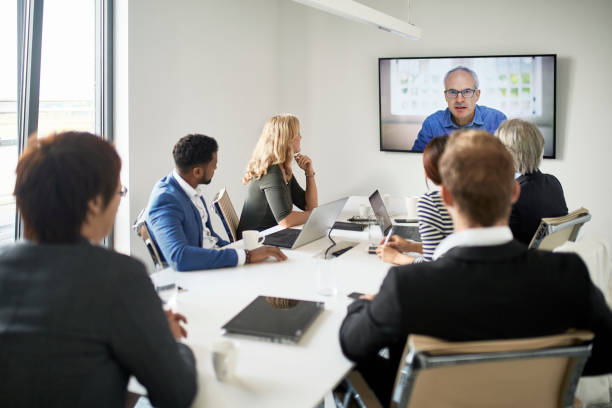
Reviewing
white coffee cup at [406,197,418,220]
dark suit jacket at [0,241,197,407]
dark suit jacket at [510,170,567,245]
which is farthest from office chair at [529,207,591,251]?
dark suit jacket at [0,241,197,407]

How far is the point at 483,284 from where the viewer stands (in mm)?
1209

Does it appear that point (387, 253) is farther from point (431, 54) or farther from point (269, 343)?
point (431, 54)

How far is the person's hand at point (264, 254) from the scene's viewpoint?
231 centimetres

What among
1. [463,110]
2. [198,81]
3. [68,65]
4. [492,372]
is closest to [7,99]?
[68,65]

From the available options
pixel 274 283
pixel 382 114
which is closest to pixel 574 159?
pixel 382 114

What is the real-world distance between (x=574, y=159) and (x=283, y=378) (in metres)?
3.76

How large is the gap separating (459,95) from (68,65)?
10.2 ft

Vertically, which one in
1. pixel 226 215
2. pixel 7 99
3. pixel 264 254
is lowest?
pixel 264 254

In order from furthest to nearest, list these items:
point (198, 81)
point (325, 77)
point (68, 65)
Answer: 1. point (325, 77)
2. point (198, 81)
3. point (68, 65)

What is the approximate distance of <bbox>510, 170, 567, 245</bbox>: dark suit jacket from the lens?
247cm

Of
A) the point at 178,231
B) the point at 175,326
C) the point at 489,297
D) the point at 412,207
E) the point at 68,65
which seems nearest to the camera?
the point at 489,297

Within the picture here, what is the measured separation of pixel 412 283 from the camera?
120cm

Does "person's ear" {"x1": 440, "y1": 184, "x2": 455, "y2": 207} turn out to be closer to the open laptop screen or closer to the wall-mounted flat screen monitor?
the open laptop screen

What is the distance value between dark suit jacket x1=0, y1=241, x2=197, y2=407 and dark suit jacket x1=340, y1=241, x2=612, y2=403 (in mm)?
550
